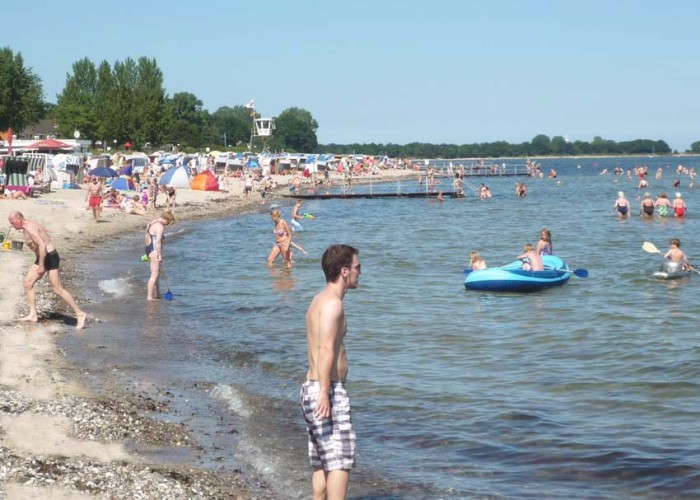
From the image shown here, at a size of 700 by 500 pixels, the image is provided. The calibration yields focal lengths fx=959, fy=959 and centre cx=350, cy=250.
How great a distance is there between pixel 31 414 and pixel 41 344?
11.8 ft

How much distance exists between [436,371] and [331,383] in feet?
22.7

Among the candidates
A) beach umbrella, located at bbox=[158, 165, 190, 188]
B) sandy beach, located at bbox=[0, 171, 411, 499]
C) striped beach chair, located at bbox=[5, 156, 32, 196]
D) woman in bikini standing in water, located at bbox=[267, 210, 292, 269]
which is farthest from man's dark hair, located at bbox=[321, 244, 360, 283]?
beach umbrella, located at bbox=[158, 165, 190, 188]

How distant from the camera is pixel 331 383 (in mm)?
5582

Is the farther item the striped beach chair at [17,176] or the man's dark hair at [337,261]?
the striped beach chair at [17,176]

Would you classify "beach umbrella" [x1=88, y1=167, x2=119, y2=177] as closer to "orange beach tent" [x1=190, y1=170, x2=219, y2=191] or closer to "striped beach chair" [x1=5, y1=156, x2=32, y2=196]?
"striped beach chair" [x1=5, y1=156, x2=32, y2=196]

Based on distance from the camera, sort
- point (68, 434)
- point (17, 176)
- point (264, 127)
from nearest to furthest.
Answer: point (68, 434)
point (17, 176)
point (264, 127)

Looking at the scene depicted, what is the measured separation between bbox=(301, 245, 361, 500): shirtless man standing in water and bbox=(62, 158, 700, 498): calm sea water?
66.5 inches

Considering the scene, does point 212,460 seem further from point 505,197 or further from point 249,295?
point 505,197

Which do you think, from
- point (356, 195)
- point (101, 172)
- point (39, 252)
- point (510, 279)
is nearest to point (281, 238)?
point (510, 279)

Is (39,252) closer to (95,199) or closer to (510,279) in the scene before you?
(510,279)

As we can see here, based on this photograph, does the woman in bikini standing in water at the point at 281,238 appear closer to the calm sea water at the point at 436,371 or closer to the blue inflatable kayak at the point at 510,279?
the calm sea water at the point at 436,371

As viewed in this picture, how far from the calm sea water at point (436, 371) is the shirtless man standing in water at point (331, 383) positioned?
1.69 m

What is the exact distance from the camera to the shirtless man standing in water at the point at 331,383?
5.51 m

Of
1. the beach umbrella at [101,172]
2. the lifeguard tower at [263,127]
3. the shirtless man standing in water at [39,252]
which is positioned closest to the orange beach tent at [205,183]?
the beach umbrella at [101,172]
